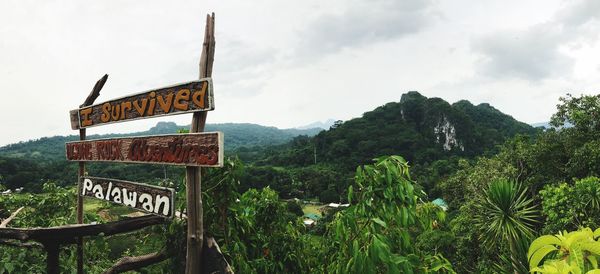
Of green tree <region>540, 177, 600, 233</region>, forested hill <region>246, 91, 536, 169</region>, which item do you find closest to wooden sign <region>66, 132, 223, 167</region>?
green tree <region>540, 177, 600, 233</region>

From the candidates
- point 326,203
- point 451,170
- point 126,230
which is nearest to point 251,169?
point 326,203

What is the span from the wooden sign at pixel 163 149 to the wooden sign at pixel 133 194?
0.88 ft

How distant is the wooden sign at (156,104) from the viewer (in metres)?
2.93

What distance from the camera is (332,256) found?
3.11 meters

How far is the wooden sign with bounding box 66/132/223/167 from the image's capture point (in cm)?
283

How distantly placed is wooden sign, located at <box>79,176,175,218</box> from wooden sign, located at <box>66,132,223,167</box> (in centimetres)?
27

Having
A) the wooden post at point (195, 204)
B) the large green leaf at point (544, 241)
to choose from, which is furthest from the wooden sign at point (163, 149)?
the large green leaf at point (544, 241)

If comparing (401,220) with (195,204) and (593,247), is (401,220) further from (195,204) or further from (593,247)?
(195,204)

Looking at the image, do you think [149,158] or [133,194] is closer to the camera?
[149,158]

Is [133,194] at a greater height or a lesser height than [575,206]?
greater

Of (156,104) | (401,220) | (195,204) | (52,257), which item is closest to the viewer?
(401,220)

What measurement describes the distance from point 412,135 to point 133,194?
74.1m

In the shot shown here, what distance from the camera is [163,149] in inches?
129

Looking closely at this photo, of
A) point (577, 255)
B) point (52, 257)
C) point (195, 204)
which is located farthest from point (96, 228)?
point (577, 255)
